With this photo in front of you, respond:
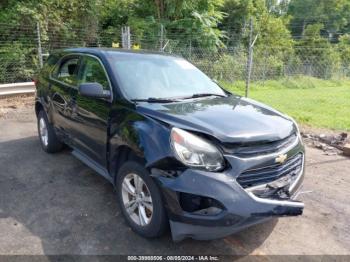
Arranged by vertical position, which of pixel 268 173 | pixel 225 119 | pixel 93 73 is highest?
pixel 93 73

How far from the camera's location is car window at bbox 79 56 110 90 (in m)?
3.68

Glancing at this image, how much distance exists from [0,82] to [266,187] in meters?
10.3

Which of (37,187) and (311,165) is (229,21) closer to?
(311,165)

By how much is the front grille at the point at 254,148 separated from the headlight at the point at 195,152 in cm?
11

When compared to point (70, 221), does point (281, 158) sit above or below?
above

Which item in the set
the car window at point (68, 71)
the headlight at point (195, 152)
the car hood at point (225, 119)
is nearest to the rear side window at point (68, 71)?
the car window at point (68, 71)

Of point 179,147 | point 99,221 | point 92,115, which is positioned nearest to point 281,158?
point 179,147

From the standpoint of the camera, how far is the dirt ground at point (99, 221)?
116 inches

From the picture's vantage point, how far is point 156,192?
272 centimetres

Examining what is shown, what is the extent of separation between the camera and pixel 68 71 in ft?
15.2

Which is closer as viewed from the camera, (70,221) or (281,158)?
(281,158)

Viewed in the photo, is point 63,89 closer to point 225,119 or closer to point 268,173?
point 225,119

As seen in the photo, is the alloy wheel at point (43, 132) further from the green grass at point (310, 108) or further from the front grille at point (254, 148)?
the green grass at point (310, 108)

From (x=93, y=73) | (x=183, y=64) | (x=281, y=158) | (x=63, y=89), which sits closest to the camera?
(x=281, y=158)
